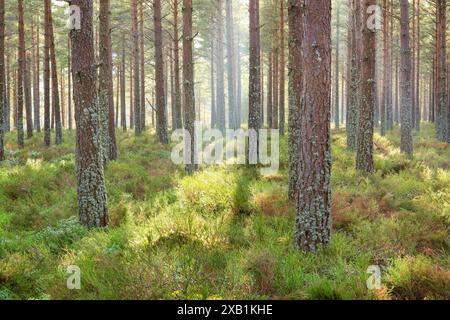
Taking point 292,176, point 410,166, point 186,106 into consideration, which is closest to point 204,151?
point 186,106

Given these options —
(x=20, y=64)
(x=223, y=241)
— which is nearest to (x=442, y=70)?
(x=223, y=241)

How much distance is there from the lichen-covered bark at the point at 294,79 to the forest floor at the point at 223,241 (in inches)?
21.6

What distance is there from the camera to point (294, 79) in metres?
8.30

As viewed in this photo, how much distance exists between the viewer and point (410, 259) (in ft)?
17.1

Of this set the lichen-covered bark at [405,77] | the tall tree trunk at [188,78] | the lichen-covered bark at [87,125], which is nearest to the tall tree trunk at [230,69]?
the lichen-covered bark at [405,77]

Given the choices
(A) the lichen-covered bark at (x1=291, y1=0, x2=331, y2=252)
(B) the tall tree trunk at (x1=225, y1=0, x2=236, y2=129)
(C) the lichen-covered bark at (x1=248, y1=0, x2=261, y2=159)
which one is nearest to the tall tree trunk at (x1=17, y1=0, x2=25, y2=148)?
(C) the lichen-covered bark at (x1=248, y1=0, x2=261, y2=159)

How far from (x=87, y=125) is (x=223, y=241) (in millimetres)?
3654

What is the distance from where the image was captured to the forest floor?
466cm

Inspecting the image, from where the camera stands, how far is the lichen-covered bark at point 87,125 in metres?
7.40

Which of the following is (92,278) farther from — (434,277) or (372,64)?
(372,64)

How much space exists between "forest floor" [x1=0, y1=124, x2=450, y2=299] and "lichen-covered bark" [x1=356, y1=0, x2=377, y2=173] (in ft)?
2.03

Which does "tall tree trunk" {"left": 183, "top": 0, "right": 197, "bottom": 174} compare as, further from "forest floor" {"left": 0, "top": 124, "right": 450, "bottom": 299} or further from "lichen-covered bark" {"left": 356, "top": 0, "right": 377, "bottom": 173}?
"lichen-covered bark" {"left": 356, "top": 0, "right": 377, "bottom": 173}

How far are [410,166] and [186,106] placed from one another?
7.60 meters

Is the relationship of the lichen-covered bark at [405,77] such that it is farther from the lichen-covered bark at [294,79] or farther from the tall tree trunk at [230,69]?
the tall tree trunk at [230,69]
